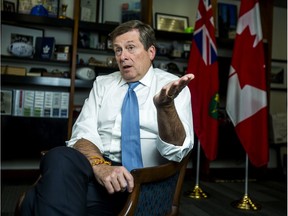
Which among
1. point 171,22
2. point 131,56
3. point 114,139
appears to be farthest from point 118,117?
point 171,22

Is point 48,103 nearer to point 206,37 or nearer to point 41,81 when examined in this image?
point 41,81

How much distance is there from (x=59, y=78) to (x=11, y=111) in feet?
2.06

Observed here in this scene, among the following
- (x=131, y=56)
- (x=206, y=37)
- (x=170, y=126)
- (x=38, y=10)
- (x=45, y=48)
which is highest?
(x=38, y=10)

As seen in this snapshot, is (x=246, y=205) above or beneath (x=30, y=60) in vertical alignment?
beneath

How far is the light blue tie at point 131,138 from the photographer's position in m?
1.37

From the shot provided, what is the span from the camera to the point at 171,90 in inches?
41.5

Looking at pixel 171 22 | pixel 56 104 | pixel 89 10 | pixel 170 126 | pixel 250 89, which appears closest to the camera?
pixel 170 126

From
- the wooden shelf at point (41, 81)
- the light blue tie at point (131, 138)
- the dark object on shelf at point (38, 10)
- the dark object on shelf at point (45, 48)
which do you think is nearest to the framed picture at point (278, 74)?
the wooden shelf at point (41, 81)

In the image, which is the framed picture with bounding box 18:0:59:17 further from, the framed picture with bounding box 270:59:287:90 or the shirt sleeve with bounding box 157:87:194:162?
the framed picture with bounding box 270:59:287:90

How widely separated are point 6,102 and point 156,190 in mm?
2632

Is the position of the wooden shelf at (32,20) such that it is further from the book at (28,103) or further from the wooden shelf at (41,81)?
the book at (28,103)

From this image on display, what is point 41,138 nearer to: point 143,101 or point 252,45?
point 143,101

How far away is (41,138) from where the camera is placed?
3.27 m

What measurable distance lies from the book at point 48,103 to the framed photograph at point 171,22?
1.59 m
